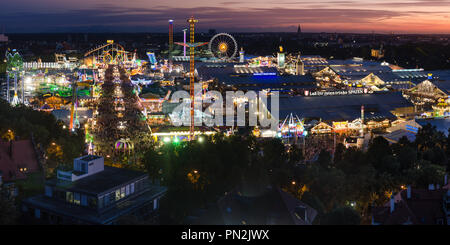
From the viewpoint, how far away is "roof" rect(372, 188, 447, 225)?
10680 mm

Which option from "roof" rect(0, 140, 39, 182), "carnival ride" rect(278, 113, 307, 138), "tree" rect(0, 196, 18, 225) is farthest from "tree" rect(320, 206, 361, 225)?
"carnival ride" rect(278, 113, 307, 138)

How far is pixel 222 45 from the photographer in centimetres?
6419

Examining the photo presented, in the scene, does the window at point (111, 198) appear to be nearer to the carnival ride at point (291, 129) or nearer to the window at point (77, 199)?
the window at point (77, 199)

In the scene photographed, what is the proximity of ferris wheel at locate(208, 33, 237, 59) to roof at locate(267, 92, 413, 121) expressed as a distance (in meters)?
32.0

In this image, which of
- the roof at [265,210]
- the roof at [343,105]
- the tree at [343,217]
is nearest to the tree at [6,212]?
the roof at [265,210]

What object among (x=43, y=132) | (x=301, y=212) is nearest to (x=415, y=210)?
(x=301, y=212)

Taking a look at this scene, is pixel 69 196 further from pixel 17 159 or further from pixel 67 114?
pixel 67 114

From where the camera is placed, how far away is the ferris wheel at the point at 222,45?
6338 cm

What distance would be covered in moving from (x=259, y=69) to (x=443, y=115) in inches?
1028

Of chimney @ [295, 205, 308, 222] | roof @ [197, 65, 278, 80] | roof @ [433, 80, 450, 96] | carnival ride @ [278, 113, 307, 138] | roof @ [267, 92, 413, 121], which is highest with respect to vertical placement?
roof @ [197, 65, 278, 80]

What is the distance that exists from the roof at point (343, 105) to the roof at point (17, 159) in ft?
51.3

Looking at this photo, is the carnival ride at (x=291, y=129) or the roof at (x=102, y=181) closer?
the roof at (x=102, y=181)

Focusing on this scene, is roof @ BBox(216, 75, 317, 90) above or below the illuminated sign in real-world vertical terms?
above

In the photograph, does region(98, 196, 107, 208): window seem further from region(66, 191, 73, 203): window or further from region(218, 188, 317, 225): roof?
region(218, 188, 317, 225): roof
